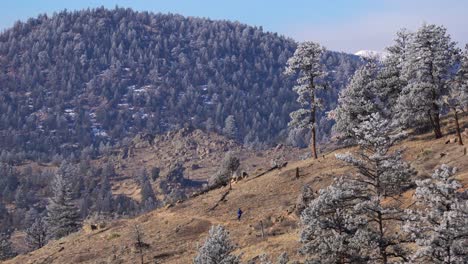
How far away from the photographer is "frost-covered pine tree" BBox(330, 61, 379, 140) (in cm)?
5641

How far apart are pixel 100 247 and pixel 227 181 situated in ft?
72.3

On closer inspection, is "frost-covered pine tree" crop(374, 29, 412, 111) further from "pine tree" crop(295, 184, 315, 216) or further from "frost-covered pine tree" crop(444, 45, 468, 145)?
"pine tree" crop(295, 184, 315, 216)

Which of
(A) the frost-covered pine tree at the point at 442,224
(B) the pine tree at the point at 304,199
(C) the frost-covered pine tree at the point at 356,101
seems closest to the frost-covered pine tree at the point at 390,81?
(C) the frost-covered pine tree at the point at 356,101

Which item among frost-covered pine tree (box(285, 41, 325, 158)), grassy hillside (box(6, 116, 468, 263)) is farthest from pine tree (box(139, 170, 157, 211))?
frost-covered pine tree (box(285, 41, 325, 158))

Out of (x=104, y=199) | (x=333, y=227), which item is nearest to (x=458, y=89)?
(x=333, y=227)

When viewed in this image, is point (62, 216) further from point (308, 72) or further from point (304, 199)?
point (304, 199)

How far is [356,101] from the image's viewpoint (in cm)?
5684

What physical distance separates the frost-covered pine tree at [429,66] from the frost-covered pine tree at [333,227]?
31.3 metres

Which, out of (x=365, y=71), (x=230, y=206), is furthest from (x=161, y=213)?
(x=365, y=71)

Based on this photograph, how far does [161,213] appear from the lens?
60781mm

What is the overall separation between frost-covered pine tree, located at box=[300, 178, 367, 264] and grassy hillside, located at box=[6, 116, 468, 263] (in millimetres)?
16331

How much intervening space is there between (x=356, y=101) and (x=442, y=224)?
132ft

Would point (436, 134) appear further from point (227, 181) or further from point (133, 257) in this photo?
point (133, 257)

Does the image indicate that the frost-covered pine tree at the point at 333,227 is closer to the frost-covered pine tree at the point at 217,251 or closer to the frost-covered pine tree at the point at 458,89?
the frost-covered pine tree at the point at 217,251
